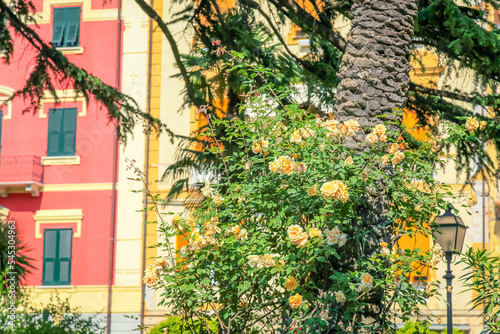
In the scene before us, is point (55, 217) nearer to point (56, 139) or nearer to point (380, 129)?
point (56, 139)

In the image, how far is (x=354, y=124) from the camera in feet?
13.3

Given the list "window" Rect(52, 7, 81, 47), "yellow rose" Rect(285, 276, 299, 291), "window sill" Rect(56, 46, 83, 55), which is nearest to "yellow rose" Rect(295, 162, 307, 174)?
"yellow rose" Rect(285, 276, 299, 291)

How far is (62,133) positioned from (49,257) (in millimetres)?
3495

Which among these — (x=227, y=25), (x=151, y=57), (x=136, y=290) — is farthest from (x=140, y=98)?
(x=227, y=25)

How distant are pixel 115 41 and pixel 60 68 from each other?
451 inches

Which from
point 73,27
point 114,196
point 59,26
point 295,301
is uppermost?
point 59,26

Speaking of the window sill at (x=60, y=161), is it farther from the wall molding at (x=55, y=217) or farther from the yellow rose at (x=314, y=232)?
the yellow rose at (x=314, y=232)

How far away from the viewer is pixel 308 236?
3.73 meters

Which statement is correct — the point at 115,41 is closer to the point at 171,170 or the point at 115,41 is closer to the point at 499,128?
the point at 171,170

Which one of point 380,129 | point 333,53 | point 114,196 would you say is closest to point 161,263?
point 380,129

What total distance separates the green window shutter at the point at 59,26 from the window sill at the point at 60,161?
3.39 m

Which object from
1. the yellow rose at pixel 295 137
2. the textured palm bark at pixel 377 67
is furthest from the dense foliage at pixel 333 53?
the yellow rose at pixel 295 137

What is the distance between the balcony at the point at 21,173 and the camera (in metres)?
18.2

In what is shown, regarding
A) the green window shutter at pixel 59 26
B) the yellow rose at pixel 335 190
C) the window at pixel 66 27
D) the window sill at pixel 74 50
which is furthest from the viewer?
the green window shutter at pixel 59 26
